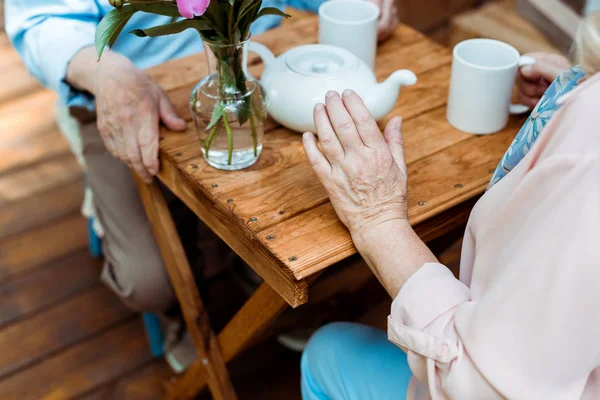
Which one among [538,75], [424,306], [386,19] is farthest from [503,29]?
[424,306]

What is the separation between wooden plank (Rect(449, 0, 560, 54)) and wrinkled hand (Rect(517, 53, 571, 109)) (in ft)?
4.23

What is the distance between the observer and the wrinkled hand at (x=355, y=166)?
2.94 ft

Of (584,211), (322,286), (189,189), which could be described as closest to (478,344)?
(584,211)

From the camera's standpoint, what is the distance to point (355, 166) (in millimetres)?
904

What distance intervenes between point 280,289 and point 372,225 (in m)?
0.15

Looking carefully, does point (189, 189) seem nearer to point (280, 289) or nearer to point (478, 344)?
point (280, 289)

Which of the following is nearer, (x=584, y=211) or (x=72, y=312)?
(x=584, y=211)

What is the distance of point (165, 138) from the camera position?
3.63ft

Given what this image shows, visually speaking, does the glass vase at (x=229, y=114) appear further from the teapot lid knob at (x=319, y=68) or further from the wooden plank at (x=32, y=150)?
the wooden plank at (x=32, y=150)

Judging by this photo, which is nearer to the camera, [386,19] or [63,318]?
[386,19]

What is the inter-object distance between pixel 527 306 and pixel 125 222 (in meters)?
1.04

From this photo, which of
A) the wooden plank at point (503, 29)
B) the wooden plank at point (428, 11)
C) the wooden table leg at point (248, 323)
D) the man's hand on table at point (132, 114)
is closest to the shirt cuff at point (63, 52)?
the man's hand on table at point (132, 114)

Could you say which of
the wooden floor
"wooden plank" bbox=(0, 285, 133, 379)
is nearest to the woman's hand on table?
the wooden floor

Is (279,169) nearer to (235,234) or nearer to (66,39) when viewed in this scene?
(235,234)
